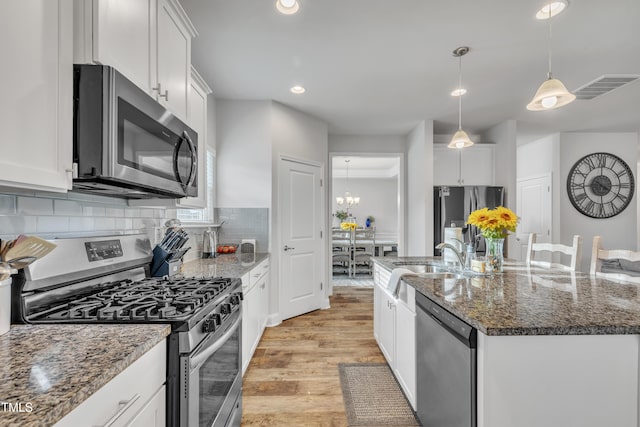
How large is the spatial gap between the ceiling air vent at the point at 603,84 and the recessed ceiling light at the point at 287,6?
3008mm

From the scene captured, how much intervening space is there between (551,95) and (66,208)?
2.60 meters

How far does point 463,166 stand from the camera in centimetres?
451

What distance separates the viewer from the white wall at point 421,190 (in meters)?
4.20

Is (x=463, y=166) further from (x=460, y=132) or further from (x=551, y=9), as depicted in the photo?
(x=551, y=9)

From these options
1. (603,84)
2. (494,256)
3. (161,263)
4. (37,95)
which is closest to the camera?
(37,95)

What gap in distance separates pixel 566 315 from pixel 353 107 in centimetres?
318

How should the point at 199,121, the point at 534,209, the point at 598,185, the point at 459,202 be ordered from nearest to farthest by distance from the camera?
the point at 199,121, the point at 459,202, the point at 598,185, the point at 534,209

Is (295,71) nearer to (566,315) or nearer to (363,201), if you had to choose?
(566,315)

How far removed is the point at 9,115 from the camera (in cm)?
83

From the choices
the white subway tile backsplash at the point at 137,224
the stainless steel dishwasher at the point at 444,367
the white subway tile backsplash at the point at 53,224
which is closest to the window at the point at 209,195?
the white subway tile backsplash at the point at 137,224

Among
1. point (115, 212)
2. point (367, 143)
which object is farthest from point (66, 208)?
point (367, 143)

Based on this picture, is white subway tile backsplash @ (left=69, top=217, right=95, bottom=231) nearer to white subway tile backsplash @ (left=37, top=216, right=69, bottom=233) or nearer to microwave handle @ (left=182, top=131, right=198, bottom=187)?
white subway tile backsplash @ (left=37, top=216, right=69, bottom=233)

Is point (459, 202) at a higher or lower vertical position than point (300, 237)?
higher

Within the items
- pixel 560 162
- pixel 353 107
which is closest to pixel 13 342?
pixel 353 107
